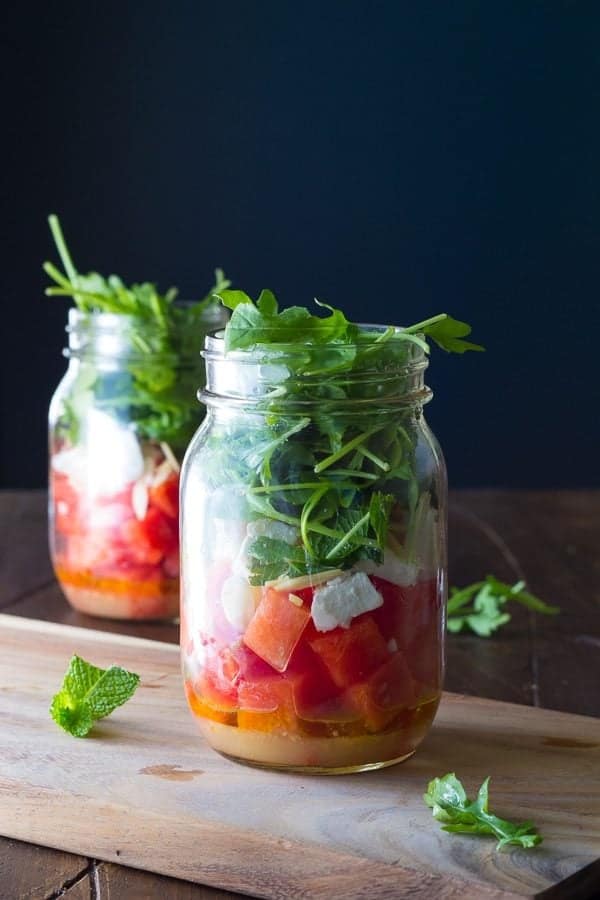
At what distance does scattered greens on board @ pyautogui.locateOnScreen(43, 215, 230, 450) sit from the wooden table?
1.01ft

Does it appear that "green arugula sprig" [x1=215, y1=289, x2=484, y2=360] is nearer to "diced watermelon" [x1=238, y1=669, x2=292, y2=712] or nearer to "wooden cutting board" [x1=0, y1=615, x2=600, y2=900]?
"diced watermelon" [x1=238, y1=669, x2=292, y2=712]

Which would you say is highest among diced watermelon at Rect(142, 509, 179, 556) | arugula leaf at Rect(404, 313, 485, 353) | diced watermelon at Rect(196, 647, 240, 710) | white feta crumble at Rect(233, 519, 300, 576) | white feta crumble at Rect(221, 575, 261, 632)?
arugula leaf at Rect(404, 313, 485, 353)

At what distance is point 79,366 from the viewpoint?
2.04 metres

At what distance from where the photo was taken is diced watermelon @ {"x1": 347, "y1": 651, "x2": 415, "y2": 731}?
126 cm

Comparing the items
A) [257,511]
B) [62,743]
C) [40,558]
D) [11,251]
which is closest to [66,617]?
[40,558]

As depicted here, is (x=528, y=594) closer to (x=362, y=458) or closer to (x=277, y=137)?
(x=362, y=458)

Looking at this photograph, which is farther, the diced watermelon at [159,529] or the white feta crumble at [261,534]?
the diced watermelon at [159,529]

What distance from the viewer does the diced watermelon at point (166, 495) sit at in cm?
193

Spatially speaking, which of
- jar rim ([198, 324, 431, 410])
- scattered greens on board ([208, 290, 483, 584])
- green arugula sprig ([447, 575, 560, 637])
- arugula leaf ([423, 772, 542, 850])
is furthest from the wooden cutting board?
green arugula sprig ([447, 575, 560, 637])

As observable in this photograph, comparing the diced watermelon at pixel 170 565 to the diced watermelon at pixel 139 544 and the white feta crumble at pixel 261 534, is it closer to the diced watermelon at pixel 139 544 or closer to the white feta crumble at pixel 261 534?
the diced watermelon at pixel 139 544

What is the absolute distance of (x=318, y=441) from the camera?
4.11ft

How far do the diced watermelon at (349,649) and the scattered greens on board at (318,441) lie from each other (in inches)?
2.4

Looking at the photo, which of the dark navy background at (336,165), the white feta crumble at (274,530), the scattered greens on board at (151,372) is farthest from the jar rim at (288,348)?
the dark navy background at (336,165)

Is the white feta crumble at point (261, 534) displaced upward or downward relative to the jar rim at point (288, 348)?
downward
